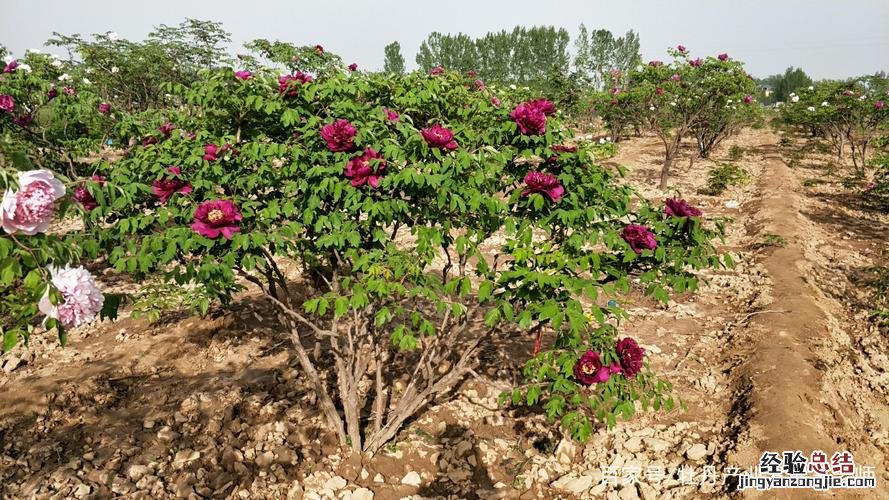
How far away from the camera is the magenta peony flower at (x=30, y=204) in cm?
124

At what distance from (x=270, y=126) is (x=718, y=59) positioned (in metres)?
12.4

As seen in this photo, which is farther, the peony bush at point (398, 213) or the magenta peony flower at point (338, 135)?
the magenta peony flower at point (338, 135)

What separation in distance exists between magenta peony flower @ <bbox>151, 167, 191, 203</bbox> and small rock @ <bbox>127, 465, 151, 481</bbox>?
243 centimetres

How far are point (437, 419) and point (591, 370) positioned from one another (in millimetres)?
2476

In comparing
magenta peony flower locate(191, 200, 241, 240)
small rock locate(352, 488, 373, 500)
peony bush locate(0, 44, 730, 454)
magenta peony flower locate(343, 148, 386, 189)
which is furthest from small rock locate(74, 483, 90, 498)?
magenta peony flower locate(343, 148, 386, 189)

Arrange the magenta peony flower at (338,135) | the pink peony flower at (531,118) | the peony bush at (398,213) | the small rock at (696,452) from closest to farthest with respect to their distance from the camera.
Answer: the peony bush at (398,213) → the magenta peony flower at (338,135) → the pink peony flower at (531,118) → the small rock at (696,452)

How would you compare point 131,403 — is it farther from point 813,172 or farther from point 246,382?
point 813,172

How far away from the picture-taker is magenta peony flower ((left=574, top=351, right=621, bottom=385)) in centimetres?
270

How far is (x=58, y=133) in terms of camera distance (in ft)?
24.2

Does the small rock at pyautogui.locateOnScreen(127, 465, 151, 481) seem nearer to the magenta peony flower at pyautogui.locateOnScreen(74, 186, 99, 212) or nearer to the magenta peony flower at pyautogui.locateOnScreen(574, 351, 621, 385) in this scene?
the magenta peony flower at pyautogui.locateOnScreen(74, 186, 99, 212)

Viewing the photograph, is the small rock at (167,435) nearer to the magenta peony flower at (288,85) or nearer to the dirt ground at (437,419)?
the dirt ground at (437,419)

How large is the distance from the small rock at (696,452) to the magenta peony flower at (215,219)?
4.14 metres

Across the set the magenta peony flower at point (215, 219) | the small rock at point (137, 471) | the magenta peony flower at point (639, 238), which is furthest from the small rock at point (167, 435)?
the magenta peony flower at point (639, 238)

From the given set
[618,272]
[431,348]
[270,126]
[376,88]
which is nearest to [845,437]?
[618,272]
